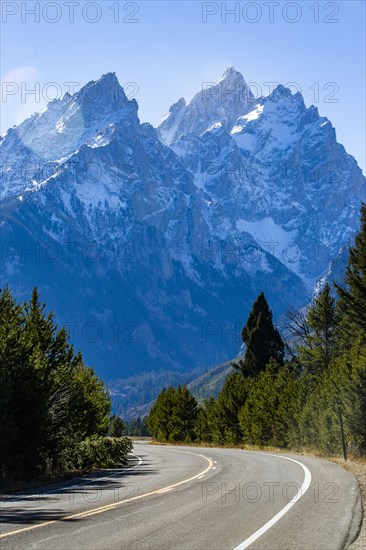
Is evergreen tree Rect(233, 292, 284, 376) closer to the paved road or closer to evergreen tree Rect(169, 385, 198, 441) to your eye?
evergreen tree Rect(169, 385, 198, 441)

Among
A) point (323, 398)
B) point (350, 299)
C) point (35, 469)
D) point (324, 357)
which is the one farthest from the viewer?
point (324, 357)

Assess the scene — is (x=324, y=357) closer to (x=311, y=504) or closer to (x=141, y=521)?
(x=311, y=504)

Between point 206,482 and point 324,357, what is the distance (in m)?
32.0

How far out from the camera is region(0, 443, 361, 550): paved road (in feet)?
33.2

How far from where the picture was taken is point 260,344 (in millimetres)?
68875

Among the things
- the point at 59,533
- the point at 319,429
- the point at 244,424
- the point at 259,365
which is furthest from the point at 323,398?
the point at 259,365

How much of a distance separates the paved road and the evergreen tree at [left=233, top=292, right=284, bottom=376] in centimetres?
4739

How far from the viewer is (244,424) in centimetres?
5397

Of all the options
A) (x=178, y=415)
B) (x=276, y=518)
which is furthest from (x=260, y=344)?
(x=276, y=518)

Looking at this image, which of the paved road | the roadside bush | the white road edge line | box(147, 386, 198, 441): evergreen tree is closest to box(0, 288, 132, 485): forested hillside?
the roadside bush

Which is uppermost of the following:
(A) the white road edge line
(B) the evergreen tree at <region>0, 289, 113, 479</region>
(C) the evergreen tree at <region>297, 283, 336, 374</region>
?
(C) the evergreen tree at <region>297, 283, 336, 374</region>

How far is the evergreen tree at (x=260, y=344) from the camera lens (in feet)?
225

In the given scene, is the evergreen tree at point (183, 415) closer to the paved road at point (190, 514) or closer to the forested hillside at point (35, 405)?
the forested hillside at point (35, 405)

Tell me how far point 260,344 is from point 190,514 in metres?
56.5
